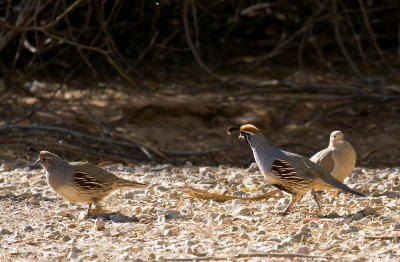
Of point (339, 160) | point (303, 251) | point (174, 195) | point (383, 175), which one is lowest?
point (383, 175)

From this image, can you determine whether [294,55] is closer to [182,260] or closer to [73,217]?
[73,217]

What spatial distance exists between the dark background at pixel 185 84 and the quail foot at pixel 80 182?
2.12 meters

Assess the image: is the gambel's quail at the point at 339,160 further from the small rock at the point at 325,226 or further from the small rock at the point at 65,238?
the small rock at the point at 65,238

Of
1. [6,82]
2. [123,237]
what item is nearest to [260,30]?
[6,82]

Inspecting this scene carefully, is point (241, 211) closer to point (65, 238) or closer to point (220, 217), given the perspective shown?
point (220, 217)

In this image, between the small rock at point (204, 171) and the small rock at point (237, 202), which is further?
the small rock at point (204, 171)

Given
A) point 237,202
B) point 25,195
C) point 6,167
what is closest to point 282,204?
point 237,202

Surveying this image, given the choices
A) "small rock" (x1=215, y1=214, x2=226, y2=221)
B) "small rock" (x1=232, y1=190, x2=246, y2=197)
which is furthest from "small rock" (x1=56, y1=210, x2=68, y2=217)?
"small rock" (x1=232, y1=190, x2=246, y2=197)

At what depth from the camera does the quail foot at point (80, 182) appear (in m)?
4.59

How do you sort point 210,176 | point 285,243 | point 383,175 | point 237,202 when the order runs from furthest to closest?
point 383,175, point 210,176, point 237,202, point 285,243

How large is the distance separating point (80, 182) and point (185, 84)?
5873mm

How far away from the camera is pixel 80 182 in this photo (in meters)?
4.58

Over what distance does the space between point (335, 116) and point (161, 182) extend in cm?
446

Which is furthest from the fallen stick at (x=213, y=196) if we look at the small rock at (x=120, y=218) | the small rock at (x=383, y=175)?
the small rock at (x=383, y=175)
